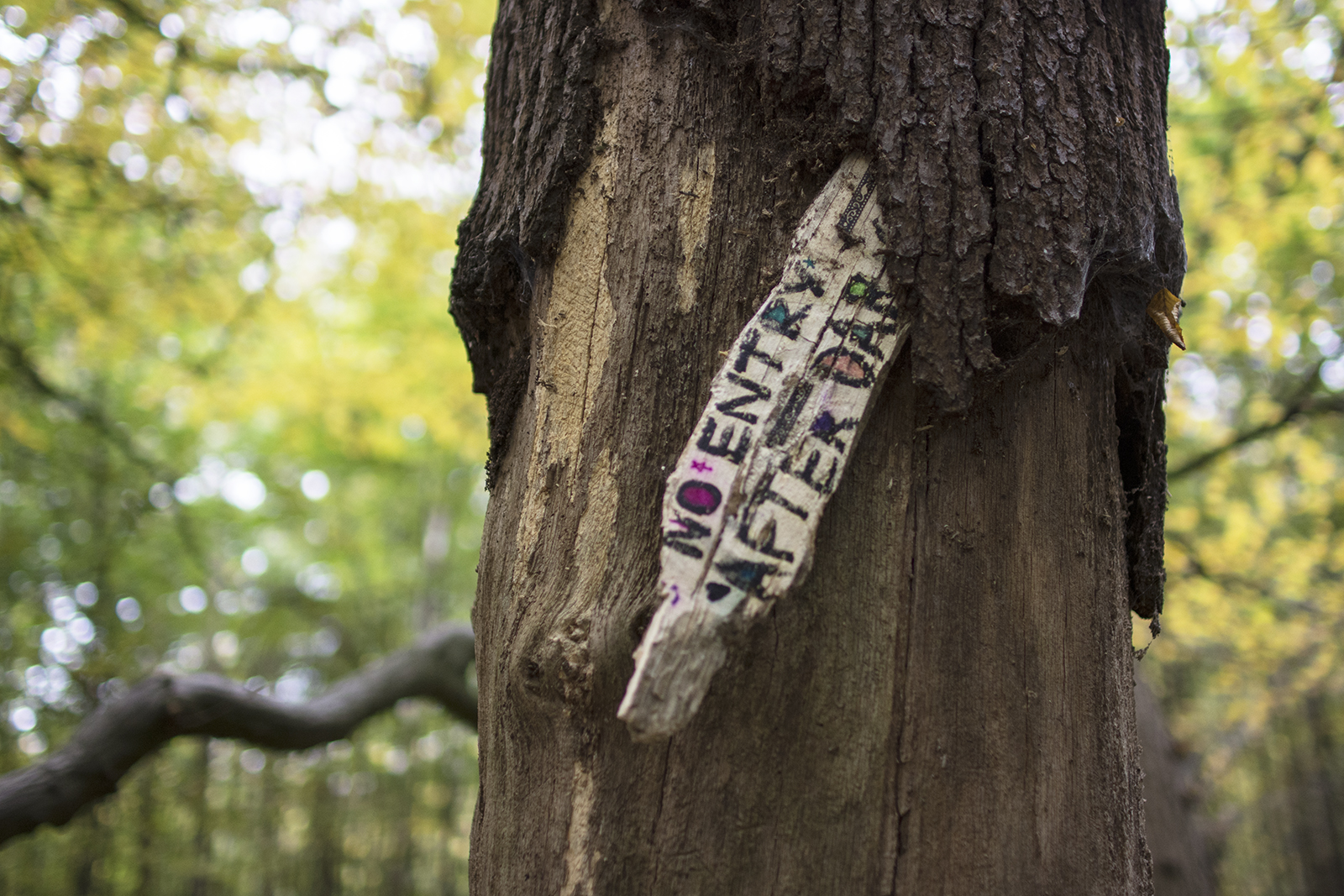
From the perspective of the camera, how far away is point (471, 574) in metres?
11.8

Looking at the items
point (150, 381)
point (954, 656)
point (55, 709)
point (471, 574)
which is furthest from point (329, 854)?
point (954, 656)

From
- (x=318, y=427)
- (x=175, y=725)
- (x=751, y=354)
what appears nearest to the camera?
(x=751, y=354)

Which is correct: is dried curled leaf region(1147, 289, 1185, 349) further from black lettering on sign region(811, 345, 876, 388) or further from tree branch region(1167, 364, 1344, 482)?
tree branch region(1167, 364, 1344, 482)

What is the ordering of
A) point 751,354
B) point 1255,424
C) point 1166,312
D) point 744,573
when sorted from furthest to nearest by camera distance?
point 1255,424, point 1166,312, point 751,354, point 744,573

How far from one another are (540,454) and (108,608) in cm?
549

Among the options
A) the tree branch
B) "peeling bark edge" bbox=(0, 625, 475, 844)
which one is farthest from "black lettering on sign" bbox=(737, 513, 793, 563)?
the tree branch

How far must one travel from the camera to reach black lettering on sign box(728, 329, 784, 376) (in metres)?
1.06

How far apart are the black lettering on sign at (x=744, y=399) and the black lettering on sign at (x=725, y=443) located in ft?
0.06

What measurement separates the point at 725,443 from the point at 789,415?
0.10m

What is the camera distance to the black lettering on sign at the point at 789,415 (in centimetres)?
103

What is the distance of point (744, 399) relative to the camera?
3.43 feet

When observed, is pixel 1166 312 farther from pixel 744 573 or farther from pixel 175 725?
pixel 175 725

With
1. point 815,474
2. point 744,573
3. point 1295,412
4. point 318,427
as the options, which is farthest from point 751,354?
point 318,427

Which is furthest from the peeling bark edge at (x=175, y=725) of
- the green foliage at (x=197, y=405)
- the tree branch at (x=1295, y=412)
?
the tree branch at (x=1295, y=412)
